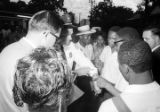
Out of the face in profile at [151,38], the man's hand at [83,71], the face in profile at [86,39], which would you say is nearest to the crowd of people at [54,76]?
the man's hand at [83,71]

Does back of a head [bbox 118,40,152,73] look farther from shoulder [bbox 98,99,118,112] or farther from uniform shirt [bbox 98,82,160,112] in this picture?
shoulder [bbox 98,99,118,112]

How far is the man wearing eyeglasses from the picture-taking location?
2514mm

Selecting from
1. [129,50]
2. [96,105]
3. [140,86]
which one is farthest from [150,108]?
[96,105]

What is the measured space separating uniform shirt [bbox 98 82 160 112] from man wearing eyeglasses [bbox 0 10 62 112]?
3.29 feet

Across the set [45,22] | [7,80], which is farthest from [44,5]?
[7,80]

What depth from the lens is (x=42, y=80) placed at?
1.37m

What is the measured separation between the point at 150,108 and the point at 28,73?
103cm

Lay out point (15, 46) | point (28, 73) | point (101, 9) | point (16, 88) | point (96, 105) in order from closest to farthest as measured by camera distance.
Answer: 1. point (28, 73)
2. point (16, 88)
3. point (15, 46)
4. point (96, 105)
5. point (101, 9)

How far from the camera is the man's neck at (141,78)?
6.52 feet

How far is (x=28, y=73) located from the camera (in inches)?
55.0

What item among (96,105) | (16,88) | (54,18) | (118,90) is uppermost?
(54,18)

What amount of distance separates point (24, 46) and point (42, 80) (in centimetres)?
144

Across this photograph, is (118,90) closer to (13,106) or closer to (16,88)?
(13,106)

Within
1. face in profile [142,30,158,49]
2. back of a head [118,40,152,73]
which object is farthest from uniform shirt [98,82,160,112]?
face in profile [142,30,158,49]
